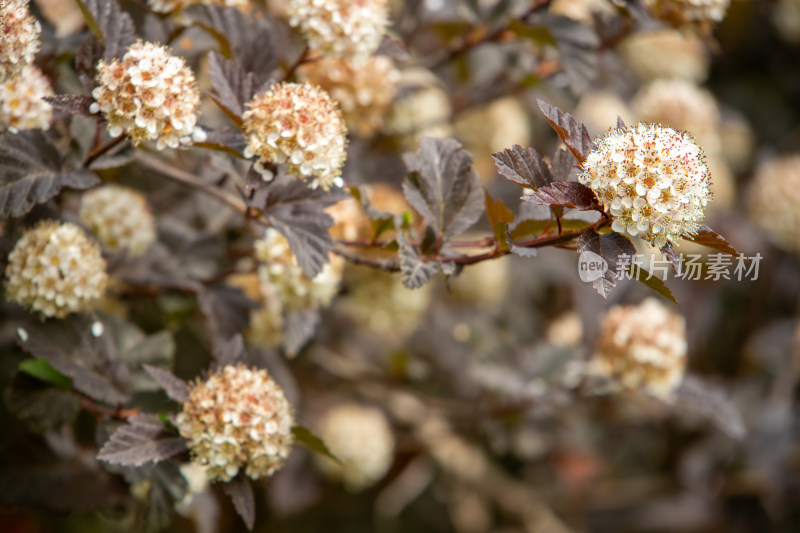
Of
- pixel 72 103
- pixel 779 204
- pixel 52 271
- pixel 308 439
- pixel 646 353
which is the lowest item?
pixel 779 204

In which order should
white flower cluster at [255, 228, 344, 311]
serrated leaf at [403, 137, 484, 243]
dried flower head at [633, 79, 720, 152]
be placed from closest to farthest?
serrated leaf at [403, 137, 484, 243] < white flower cluster at [255, 228, 344, 311] < dried flower head at [633, 79, 720, 152]

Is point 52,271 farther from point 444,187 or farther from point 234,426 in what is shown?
point 444,187

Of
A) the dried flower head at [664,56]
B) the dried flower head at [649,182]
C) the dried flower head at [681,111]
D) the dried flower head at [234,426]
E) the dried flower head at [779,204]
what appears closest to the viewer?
the dried flower head at [649,182]

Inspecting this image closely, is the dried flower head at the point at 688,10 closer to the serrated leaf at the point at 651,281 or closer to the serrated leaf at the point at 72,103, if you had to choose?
the serrated leaf at the point at 651,281

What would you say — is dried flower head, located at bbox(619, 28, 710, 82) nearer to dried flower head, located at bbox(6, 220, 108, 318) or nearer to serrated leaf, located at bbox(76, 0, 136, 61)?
serrated leaf, located at bbox(76, 0, 136, 61)

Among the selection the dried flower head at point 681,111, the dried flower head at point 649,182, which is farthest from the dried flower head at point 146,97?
the dried flower head at point 681,111

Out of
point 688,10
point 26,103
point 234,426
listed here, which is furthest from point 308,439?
point 688,10

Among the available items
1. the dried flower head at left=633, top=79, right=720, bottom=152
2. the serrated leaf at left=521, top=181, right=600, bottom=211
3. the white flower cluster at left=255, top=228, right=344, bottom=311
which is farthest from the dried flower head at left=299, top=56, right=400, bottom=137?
the dried flower head at left=633, top=79, right=720, bottom=152
